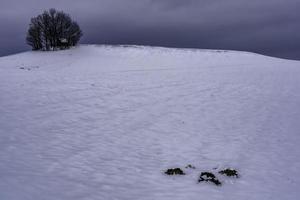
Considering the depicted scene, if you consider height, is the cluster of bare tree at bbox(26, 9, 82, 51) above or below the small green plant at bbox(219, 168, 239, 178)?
above

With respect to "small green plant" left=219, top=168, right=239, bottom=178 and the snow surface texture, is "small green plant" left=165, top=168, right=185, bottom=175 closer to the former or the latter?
the snow surface texture

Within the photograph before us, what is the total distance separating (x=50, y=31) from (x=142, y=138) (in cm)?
4441

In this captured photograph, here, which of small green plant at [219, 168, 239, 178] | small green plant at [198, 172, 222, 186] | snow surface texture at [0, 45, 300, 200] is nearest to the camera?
snow surface texture at [0, 45, 300, 200]

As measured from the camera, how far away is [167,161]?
9828mm

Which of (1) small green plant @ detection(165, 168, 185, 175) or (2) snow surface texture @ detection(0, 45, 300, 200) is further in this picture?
(1) small green plant @ detection(165, 168, 185, 175)

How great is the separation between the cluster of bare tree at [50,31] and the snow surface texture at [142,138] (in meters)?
31.7

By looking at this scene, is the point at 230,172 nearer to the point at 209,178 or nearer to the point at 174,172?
the point at 209,178

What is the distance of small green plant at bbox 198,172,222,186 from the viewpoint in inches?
332

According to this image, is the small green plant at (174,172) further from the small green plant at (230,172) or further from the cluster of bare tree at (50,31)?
the cluster of bare tree at (50,31)

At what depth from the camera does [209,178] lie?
28.0 ft

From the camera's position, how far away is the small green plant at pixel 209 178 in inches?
332

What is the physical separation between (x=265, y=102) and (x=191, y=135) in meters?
8.40

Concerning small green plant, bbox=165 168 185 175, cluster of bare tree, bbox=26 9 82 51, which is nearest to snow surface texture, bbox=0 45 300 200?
small green plant, bbox=165 168 185 175

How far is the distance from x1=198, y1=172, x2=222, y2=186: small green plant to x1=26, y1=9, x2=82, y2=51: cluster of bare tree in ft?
149
